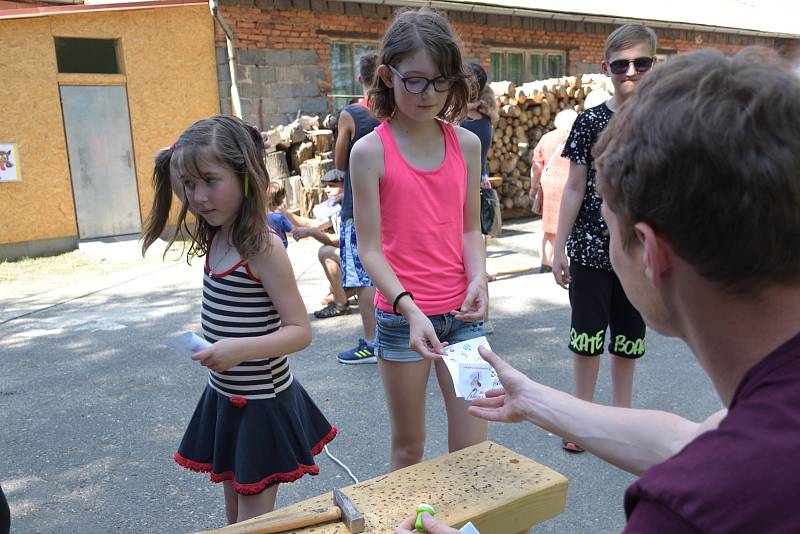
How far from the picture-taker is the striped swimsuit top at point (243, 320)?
212cm

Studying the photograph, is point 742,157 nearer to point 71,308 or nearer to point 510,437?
point 510,437

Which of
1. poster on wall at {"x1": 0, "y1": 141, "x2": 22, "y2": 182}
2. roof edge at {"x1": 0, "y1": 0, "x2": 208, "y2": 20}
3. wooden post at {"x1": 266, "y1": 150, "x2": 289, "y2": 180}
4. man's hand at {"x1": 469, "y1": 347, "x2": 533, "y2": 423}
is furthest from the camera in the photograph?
wooden post at {"x1": 266, "y1": 150, "x2": 289, "y2": 180}

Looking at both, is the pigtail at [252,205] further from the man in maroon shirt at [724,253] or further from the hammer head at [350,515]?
the man in maroon shirt at [724,253]

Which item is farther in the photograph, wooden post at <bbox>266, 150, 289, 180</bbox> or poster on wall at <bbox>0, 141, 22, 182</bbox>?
wooden post at <bbox>266, 150, 289, 180</bbox>

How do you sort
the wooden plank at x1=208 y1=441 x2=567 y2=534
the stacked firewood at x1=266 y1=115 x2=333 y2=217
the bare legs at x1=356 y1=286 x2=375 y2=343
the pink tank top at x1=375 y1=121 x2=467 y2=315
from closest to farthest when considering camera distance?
the wooden plank at x1=208 y1=441 x2=567 y2=534 < the pink tank top at x1=375 y1=121 x2=467 y2=315 < the bare legs at x1=356 y1=286 x2=375 y2=343 < the stacked firewood at x1=266 y1=115 x2=333 y2=217

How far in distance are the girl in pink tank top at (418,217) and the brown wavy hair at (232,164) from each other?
33cm

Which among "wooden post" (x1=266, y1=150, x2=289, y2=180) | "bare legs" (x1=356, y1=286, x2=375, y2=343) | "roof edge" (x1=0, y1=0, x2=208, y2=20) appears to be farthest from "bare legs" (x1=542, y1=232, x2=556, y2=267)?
"roof edge" (x1=0, y1=0, x2=208, y2=20)

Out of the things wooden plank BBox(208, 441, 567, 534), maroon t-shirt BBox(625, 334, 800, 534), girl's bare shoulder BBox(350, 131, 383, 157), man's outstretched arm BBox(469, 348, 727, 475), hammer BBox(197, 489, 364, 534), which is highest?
girl's bare shoulder BBox(350, 131, 383, 157)

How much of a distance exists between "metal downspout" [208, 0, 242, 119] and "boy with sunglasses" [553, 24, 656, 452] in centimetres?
777

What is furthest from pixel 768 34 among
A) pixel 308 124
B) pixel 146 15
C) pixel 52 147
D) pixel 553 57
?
pixel 52 147

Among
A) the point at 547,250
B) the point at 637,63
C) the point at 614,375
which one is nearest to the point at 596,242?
the point at 614,375

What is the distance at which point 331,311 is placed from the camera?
5742 millimetres

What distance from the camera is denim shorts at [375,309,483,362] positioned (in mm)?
2232

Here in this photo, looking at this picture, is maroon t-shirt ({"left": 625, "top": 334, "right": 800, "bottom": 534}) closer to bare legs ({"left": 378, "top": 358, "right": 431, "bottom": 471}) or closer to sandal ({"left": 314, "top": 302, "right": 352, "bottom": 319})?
bare legs ({"left": 378, "top": 358, "right": 431, "bottom": 471})
